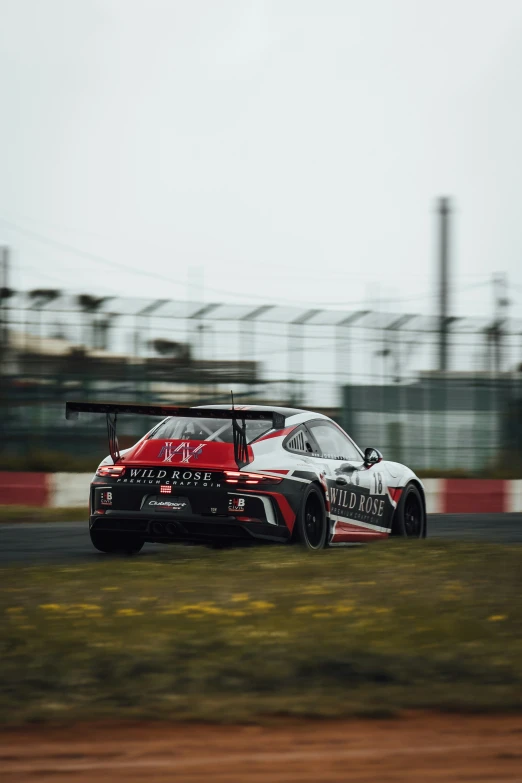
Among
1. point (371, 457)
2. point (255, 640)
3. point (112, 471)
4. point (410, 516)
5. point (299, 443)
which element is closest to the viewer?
point (255, 640)

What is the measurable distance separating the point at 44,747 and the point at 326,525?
19.4 ft

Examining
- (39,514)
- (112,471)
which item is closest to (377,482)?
(112,471)

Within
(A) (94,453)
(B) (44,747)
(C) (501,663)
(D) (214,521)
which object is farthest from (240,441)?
(A) (94,453)

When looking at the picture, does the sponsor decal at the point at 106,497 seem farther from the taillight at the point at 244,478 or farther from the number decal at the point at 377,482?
the number decal at the point at 377,482

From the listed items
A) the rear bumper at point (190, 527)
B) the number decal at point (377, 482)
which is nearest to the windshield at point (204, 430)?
the rear bumper at point (190, 527)

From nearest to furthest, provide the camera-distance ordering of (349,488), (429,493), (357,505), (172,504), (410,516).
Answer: (172,504) < (349,488) < (357,505) < (410,516) < (429,493)

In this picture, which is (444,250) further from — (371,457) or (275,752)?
(275,752)

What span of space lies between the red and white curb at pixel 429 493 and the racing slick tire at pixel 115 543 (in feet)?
19.5

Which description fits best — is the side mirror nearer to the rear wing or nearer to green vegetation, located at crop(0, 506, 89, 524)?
the rear wing

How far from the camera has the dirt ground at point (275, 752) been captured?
14.6ft

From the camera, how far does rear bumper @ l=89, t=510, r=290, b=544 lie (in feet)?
31.7

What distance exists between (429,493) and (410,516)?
611 cm

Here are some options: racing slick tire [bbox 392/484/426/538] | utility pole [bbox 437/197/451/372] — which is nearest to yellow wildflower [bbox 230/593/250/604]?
racing slick tire [bbox 392/484/426/538]

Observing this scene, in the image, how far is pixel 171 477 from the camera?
984 cm
